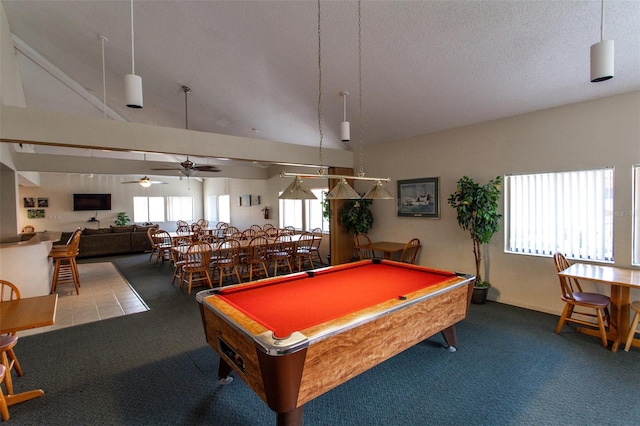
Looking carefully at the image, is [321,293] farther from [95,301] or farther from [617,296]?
[95,301]

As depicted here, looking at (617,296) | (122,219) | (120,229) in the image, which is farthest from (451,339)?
(122,219)

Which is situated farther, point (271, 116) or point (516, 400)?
point (271, 116)

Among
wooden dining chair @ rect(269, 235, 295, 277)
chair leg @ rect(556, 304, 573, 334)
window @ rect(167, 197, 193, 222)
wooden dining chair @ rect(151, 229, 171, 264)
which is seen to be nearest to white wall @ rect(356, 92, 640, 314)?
chair leg @ rect(556, 304, 573, 334)

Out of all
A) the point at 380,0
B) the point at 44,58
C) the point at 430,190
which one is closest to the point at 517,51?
the point at 380,0

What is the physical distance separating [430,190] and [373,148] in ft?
5.13

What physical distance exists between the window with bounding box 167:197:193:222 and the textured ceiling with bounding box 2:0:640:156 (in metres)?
7.53

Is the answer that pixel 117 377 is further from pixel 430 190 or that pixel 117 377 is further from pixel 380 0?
pixel 430 190

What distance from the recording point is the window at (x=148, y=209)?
11578mm

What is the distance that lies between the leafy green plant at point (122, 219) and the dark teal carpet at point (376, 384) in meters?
8.84

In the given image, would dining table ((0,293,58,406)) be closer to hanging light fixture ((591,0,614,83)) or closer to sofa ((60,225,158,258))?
hanging light fixture ((591,0,614,83))

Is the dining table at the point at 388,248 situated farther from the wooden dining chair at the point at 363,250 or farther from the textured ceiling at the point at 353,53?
the textured ceiling at the point at 353,53

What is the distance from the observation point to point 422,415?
80.8 inches

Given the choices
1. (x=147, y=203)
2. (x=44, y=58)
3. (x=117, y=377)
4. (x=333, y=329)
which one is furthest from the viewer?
(x=147, y=203)

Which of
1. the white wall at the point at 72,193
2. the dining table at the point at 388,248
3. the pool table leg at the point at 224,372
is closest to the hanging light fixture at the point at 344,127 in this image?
the dining table at the point at 388,248
